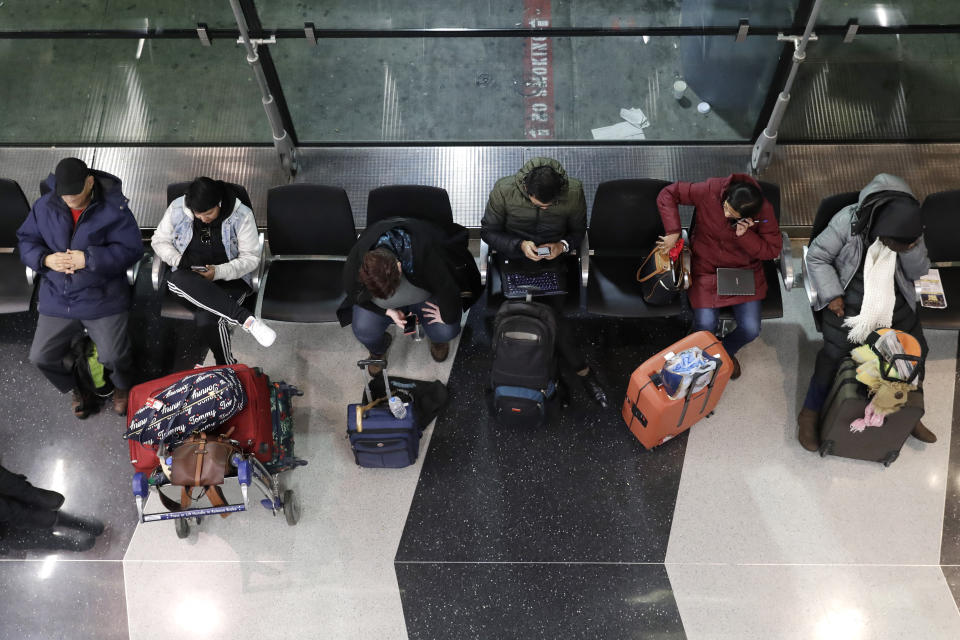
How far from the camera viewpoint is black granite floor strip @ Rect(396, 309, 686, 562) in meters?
4.20

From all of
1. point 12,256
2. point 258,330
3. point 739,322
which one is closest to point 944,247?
point 739,322

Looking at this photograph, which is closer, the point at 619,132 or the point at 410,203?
the point at 410,203

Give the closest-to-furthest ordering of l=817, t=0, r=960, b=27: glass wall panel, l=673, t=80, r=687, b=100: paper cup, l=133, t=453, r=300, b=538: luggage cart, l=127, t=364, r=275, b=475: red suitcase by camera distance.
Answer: l=133, t=453, r=300, b=538: luggage cart → l=127, t=364, r=275, b=475: red suitcase → l=817, t=0, r=960, b=27: glass wall panel → l=673, t=80, r=687, b=100: paper cup

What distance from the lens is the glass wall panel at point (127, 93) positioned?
4977 millimetres

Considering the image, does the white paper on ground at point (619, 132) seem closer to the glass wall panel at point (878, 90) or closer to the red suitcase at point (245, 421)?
the glass wall panel at point (878, 90)

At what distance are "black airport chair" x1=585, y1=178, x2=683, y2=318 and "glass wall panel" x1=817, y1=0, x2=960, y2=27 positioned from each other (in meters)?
1.43

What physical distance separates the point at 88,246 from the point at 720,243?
340 centimetres

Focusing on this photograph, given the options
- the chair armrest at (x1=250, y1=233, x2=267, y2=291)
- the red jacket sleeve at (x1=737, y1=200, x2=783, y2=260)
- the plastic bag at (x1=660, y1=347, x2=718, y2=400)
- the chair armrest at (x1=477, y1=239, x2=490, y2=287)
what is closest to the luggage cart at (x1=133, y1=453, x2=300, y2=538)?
the chair armrest at (x1=250, y1=233, x2=267, y2=291)

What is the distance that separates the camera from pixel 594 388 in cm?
464

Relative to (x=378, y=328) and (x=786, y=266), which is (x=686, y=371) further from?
(x=378, y=328)

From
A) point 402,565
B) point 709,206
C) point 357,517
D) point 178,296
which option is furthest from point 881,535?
point 178,296

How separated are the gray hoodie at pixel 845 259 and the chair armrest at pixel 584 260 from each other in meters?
1.20

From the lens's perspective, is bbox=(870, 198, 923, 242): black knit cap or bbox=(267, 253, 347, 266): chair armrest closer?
bbox=(870, 198, 923, 242): black knit cap

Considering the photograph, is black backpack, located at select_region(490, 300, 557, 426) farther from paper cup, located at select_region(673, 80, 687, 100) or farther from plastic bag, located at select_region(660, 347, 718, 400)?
paper cup, located at select_region(673, 80, 687, 100)
